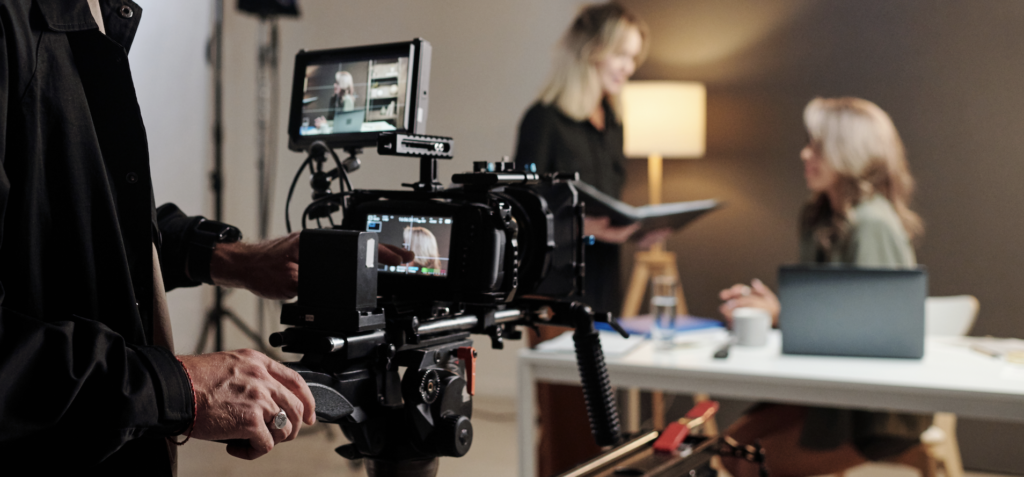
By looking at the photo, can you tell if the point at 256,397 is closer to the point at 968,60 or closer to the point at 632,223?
the point at 632,223

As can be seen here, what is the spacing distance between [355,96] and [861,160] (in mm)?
2461

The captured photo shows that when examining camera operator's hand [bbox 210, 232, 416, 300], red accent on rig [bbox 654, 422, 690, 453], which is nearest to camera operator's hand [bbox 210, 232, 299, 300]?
camera operator's hand [bbox 210, 232, 416, 300]

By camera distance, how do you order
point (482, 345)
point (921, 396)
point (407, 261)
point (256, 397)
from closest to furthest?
point (256, 397) → point (407, 261) → point (921, 396) → point (482, 345)

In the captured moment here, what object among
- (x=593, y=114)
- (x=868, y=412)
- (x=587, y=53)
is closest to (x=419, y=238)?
(x=868, y=412)

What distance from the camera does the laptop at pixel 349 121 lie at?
1.02 metres

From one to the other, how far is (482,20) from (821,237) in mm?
1704

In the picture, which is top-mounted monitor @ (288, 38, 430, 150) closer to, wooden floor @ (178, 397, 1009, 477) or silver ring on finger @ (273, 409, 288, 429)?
silver ring on finger @ (273, 409, 288, 429)

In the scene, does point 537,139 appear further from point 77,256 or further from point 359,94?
point 77,256

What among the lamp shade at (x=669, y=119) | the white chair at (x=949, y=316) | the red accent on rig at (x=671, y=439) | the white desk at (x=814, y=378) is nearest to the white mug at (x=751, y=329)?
the white desk at (x=814, y=378)

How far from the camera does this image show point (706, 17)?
328 centimetres

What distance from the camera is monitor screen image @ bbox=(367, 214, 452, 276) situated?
2.81ft

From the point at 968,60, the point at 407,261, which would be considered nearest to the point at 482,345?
the point at 968,60

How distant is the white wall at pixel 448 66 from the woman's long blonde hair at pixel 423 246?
7.63 ft

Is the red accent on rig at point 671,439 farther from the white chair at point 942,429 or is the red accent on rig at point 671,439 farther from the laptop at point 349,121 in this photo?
the white chair at point 942,429
